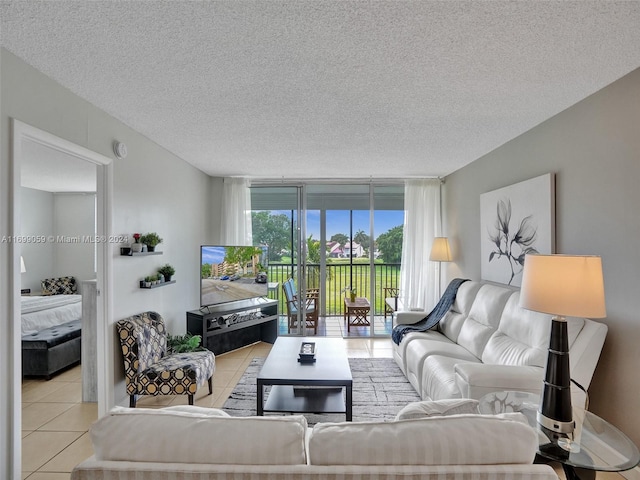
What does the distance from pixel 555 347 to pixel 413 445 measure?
1.05 meters

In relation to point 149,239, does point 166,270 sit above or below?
below

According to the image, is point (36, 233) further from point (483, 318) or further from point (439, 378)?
point (483, 318)

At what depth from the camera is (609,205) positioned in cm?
219

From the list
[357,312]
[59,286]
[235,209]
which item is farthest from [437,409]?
[59,286]

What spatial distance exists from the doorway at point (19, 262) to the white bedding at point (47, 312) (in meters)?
1.84

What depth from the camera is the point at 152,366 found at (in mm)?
2863

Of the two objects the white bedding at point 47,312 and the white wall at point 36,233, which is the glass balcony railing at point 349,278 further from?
the white wall at point 36,233

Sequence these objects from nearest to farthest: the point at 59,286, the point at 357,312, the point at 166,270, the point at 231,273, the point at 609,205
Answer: the point at 609,205 → the point at 166,270 → the point at 231,273 → the point at 357,312 → the point at 59,286

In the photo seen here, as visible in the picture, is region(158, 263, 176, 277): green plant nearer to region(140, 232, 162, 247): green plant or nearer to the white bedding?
region(140, 232, 162, 247): green plant

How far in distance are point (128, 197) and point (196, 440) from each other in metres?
2.55

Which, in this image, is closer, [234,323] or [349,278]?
[234,323]

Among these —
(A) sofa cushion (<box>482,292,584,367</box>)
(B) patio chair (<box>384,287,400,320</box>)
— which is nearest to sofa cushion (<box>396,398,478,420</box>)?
(A) sofa cushion (<box>482,292,584,367</box>)

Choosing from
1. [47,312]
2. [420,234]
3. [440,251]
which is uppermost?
[420,234]

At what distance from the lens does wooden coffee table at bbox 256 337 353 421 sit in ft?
8.05
